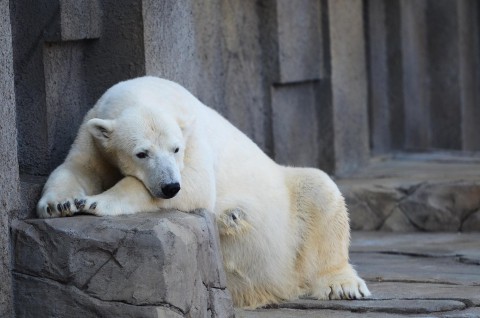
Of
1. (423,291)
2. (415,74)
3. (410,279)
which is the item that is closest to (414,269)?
(410,279)

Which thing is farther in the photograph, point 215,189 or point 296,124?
point 296,124

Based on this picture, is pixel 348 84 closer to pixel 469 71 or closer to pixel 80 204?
pixel 469 71

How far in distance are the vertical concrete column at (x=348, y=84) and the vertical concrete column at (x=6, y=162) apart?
4.00 m

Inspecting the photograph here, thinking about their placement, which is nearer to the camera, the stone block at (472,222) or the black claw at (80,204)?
the black claw at (80,204)

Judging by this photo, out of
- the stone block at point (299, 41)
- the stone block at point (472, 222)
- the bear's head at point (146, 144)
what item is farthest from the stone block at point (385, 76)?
the bear's head at point (146, 144)

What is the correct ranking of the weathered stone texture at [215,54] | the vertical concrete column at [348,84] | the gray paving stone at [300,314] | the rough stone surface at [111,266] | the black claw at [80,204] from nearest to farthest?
the rough stone surface at [111,266], the black claw at [80,204], the gray paving stone at [300,314], the weathered stone texture at [215,54], the vertical concrete column at [348,84]

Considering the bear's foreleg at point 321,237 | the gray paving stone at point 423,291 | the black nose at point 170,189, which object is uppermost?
the black nose at point 170,189

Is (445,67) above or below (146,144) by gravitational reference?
above

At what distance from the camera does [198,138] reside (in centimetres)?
482

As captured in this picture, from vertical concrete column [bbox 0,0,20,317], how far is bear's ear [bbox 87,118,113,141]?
31 cm

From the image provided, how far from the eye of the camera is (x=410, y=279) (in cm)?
571

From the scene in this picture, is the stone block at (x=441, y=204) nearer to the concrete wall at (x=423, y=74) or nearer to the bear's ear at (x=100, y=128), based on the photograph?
the concrete wall at (x=423, y=74)

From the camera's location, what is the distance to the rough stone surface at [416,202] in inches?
289

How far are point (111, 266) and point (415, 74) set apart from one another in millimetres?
6835
